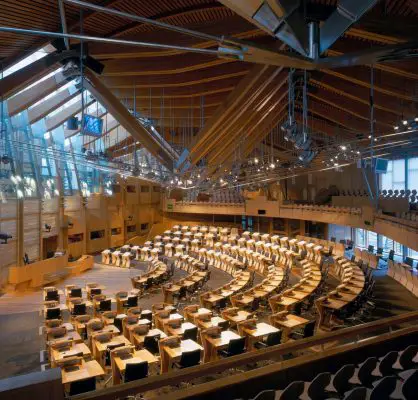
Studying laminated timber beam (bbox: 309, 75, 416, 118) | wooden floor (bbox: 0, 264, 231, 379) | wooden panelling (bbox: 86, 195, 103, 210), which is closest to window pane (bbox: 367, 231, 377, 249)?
wooden floor (bbox: 0, 264, 231, 379)

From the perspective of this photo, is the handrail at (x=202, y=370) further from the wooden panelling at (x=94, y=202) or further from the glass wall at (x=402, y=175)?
the wooden panelling at (x=94, y=202)

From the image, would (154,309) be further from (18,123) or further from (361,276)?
(18,123)

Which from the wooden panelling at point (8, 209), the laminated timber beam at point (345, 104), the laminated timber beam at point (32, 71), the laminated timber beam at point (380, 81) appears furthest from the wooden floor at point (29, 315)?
the laminated timber beam at point (380, 81)

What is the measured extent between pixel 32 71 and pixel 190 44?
13.8 feet

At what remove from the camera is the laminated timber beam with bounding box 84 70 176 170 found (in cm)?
1090

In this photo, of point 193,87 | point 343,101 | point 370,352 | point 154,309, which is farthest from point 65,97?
point 370,352

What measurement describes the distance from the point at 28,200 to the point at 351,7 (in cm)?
1974

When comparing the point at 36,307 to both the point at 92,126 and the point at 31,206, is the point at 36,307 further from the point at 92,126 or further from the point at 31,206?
the point at 92,126

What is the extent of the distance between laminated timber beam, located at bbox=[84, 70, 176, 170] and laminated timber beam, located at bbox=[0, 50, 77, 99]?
33.7 inches

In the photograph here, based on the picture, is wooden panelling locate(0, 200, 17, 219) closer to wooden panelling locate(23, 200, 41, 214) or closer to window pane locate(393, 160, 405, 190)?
wooden panelling locate(23, 200, 41, 214)

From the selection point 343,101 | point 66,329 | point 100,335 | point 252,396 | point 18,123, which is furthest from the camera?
point 18,123

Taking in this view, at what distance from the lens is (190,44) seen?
10156 millimetres

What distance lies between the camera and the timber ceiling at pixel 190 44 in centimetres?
788

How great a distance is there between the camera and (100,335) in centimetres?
977
